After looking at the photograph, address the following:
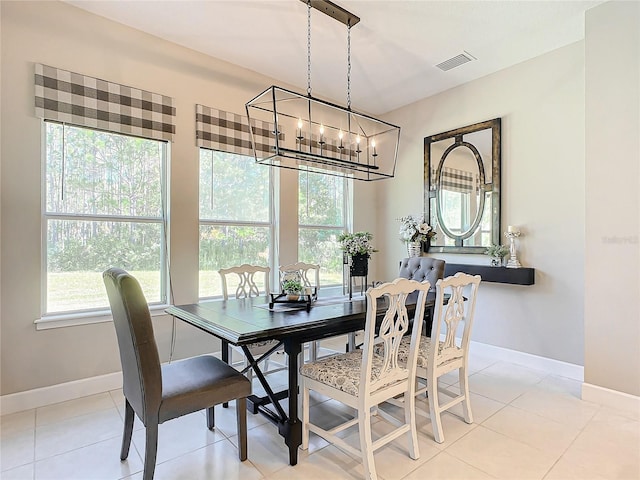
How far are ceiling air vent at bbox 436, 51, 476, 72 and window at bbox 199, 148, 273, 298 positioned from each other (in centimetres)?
219

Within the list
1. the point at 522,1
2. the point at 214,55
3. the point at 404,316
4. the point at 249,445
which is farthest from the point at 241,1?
the point at 249,445

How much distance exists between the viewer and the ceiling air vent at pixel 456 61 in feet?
11.5

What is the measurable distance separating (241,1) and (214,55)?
0.94m

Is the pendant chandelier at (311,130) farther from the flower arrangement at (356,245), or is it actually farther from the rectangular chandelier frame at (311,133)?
the flower arrangement at (356,245)

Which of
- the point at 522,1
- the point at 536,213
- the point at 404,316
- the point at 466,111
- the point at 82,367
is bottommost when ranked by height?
the point at 82,367

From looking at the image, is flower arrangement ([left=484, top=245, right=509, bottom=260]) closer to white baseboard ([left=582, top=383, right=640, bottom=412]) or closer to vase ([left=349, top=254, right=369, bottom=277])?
white baseboard ([left=582, top=383, right=640, bottom=412])

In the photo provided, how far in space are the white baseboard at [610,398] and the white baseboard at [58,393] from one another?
3.90 meters

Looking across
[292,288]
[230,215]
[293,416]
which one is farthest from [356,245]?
[230,215]

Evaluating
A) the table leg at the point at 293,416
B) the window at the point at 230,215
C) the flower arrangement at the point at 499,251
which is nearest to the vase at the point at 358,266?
the table leg at the point at 293,416

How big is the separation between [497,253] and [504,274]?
0.78 ft

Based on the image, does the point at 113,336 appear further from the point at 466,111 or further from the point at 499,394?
the point at 466,111

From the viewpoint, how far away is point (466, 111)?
416cm

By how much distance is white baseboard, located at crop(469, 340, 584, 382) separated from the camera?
10.8ft

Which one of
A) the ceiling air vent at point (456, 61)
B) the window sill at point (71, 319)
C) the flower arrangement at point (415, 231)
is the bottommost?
the window sill at point (71, 319)
